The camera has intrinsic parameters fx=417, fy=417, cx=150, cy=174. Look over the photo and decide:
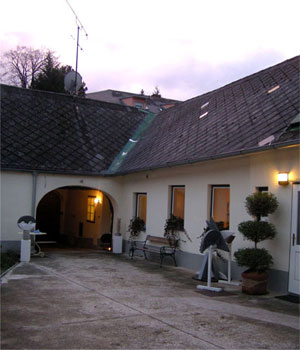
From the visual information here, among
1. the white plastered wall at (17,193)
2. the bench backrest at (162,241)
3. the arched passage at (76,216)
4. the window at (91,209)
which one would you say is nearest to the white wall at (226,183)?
the bench backrest at (162,241)

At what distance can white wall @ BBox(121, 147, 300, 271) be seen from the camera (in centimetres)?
818

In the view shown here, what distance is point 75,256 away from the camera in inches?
536

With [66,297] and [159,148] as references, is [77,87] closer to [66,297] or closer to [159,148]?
[159,148]

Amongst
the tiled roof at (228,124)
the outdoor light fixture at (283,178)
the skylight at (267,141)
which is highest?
the tiled roof at (228,124)

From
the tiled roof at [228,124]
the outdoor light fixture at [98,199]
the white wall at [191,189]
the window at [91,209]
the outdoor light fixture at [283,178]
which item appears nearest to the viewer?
the outdoor light fixture at [283,178]

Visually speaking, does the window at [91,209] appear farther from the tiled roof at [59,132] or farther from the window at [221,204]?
the window at [221,204]

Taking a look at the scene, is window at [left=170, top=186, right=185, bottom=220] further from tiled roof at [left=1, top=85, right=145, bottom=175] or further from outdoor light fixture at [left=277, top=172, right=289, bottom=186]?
outdoor light fixture at [left=277, top=172, right=289, bottom=186]

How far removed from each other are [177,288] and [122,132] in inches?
394

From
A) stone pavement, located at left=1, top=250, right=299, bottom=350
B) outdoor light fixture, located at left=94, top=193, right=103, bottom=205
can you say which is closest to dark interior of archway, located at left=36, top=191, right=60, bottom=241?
outdoor light fixture, located at left=94, top=193, right=103, bottom=205

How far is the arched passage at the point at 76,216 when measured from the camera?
1722 centimetres

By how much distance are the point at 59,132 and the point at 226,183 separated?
800 cm

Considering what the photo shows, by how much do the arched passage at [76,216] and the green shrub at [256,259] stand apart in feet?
27.8

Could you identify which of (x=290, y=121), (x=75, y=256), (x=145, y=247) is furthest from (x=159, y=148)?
(x=290, y=121)

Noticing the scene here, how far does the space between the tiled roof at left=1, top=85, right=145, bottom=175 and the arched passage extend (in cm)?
181
